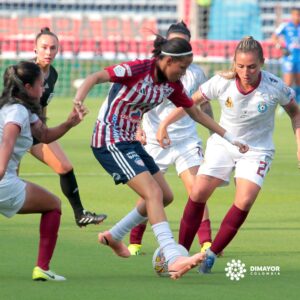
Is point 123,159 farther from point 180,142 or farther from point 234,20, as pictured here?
point 234,20

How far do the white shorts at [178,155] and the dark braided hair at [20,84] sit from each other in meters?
3.21

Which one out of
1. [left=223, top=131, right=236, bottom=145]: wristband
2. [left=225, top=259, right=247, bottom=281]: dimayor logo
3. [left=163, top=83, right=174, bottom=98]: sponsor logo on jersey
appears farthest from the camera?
[left=223, top=131, right=236, bottom=145]: wristband

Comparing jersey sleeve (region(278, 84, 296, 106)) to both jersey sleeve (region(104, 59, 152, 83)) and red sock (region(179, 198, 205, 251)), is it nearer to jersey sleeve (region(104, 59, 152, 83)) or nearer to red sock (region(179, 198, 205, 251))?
red sock (region(179, 198, 205, 251))

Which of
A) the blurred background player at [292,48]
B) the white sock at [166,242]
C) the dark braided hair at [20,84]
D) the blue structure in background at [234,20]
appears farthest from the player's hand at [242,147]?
the blue structure in background at [234,20]

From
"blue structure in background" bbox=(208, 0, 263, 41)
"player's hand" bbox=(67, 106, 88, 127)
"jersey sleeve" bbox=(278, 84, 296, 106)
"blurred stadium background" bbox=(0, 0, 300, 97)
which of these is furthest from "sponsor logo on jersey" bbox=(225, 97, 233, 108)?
"blue structure in background" bbox=(208, 0, 263, 41)

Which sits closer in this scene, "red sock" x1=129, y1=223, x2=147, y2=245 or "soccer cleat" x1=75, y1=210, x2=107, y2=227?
"red sock" x1=129, y1=223, x2=147, y2=245

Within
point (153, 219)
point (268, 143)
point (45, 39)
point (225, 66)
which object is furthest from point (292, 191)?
point (225, 66)

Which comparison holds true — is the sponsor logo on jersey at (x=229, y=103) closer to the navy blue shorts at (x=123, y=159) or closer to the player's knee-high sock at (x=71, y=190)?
the navy blue shorts at (x=123, y=159)

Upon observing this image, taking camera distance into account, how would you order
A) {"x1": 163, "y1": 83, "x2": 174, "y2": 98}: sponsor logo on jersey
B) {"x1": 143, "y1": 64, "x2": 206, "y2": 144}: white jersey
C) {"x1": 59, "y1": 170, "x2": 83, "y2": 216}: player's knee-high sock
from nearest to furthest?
{"x1": 163, "y1": 83, "x2": 174, "y2": 98}: sponsor logo on jersey
{"x1": 143, "y1": 64, "x2": 206, "y2": 144}: white jersey
{"x1": 59, "y1": 170, "x2": 83, "y2": 216}: player's knee-high sock

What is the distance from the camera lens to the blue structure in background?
127ft

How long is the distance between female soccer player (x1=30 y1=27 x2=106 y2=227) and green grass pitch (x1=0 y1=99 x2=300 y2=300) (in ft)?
0.50

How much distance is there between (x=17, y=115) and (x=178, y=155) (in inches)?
139

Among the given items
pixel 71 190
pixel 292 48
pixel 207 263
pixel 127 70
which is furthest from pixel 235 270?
pixel 292 48

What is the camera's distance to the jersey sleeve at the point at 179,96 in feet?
32.0
